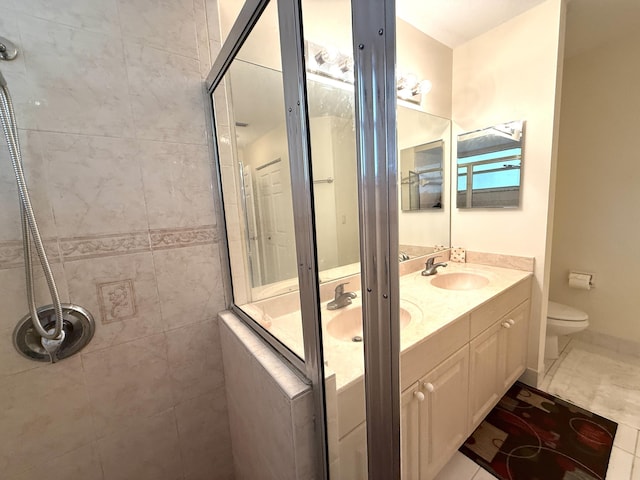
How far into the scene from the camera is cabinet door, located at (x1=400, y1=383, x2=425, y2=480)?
2.88ft

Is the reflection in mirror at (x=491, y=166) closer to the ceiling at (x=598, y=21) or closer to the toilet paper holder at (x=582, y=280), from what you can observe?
the ceiling at (x=598, y=21)

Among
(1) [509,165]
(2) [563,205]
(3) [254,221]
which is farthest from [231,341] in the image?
(2) [563,205]

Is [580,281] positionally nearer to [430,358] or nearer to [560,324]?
[560,324]

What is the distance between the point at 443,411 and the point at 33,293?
1511 millimetres

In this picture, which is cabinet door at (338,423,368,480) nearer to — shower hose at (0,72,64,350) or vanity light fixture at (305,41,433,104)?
vanity light fixture at (305,41,433,104)

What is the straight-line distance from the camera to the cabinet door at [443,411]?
3.14 feet

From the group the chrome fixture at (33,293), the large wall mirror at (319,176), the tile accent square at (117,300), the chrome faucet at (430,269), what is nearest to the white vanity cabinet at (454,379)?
the chrome faucet at (430,269)

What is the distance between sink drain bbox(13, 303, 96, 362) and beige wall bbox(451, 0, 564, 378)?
7.26ft

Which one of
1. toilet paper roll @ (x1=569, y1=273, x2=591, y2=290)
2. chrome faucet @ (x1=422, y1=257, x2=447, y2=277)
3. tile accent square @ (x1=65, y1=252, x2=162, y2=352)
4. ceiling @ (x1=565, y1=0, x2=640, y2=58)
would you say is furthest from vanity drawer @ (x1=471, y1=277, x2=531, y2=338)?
ceiling @ (x1=565, y1=0, x2=640, y2=58)

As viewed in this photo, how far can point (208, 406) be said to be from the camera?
1.12 m

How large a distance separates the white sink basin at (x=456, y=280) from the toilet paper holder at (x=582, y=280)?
1.13 metres

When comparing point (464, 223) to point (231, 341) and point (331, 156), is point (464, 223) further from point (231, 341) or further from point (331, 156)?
point (231, 341)

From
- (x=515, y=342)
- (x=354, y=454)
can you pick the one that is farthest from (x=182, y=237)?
(x=515, y=342)

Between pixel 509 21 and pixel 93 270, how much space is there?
252 centimetres
